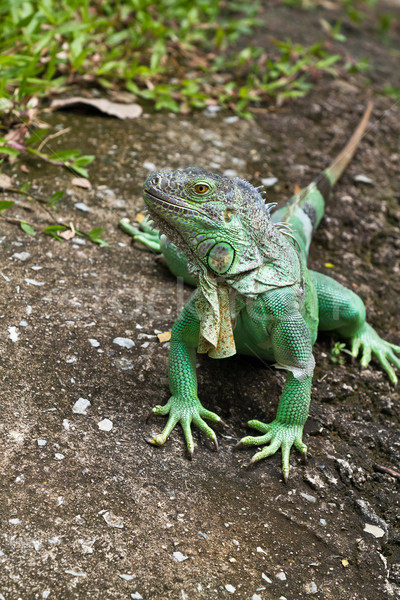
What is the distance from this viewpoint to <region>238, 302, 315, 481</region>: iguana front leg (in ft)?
10.7

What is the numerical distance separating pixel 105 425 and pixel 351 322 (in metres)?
1.80

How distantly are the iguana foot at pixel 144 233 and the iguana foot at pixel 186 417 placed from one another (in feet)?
5.00

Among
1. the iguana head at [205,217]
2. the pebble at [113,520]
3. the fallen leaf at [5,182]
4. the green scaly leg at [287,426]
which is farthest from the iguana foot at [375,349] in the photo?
the fallen leaf at [5,182]

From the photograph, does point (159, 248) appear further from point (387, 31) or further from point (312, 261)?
point (387, 31)

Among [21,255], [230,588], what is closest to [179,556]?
[230,588]

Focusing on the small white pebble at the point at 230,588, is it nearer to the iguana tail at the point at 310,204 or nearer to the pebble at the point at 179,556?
the pebble at the point at 179,556

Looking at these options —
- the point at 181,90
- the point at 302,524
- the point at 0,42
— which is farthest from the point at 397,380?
the point at 0,42

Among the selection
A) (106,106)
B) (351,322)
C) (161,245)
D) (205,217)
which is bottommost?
(351,322)

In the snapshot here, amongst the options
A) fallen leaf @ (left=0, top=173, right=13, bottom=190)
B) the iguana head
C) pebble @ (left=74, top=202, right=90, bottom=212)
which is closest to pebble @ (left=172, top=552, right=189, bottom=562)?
the iguana head

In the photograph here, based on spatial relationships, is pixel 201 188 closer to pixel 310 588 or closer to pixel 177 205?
pixel 177 205

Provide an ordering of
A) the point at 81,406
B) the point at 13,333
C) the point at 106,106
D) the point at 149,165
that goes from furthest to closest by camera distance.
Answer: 1. the point at 106,106
2. the point at 149,165
3. the point at 13,333
4. the point at 81,406

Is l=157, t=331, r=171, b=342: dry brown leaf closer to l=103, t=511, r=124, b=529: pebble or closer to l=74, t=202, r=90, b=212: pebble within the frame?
l=103, t=511, r=124, b=529: pebble

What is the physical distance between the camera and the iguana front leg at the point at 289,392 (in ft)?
10.7

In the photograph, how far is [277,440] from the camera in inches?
132
